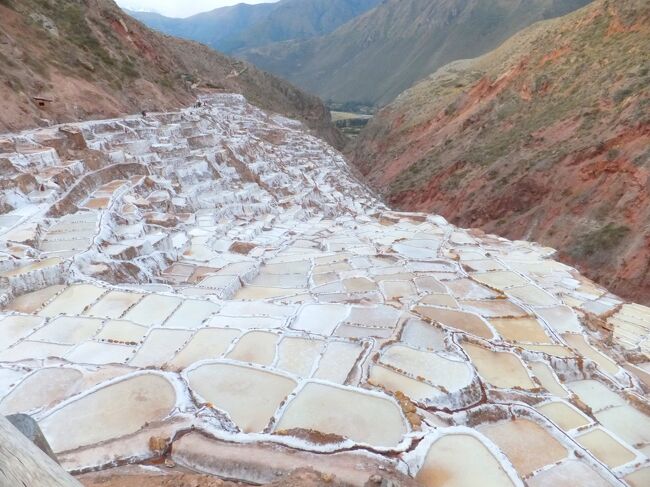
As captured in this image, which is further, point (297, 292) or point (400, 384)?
point (297, 292)

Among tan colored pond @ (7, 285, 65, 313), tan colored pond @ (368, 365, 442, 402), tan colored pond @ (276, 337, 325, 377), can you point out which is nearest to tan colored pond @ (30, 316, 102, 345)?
tan colored pond @ (7, 285, 65, 313)

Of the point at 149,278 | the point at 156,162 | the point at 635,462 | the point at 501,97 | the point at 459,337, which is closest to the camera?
the point at 635,462

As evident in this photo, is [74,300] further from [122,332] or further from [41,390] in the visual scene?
[41,390]

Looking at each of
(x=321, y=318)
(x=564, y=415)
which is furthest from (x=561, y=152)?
(x=321, y=318)

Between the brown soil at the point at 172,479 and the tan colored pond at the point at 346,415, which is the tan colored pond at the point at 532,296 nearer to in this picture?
the tan colored pond at the point at 346,415

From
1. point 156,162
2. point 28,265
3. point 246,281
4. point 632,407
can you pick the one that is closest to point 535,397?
point 632,407

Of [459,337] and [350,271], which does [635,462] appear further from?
[350,271]

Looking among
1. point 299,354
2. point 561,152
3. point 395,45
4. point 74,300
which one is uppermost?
point 395,45
